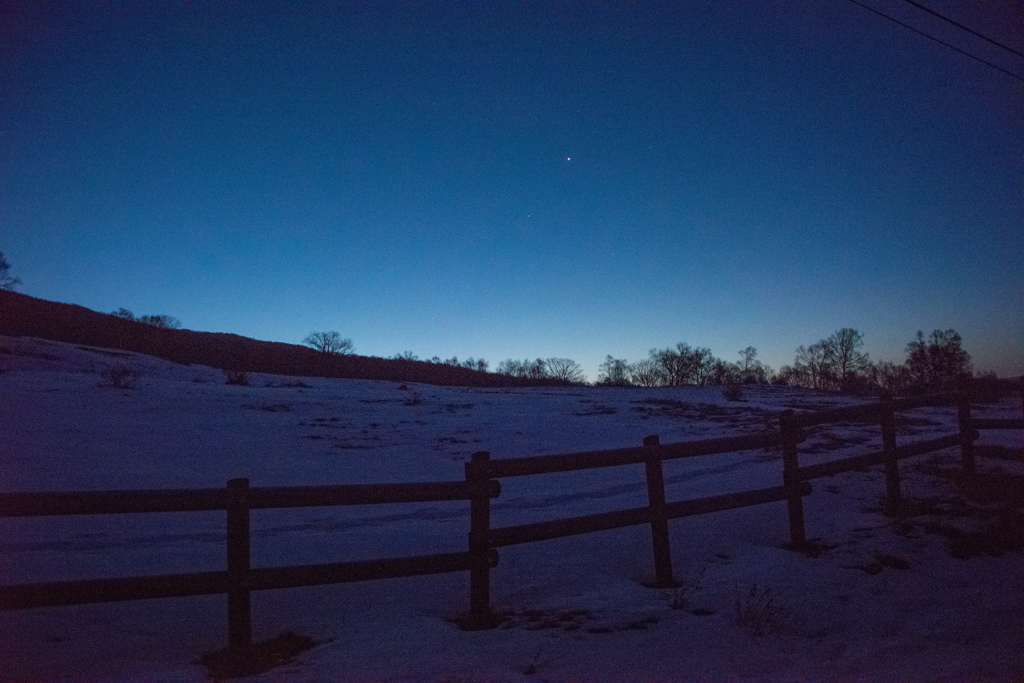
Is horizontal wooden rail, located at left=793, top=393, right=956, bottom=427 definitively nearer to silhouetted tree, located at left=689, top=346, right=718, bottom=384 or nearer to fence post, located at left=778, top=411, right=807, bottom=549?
fence post, located at left=778, top=411, right=807, bottom=549

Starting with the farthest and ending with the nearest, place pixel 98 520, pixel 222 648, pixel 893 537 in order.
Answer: pixel 98 520 < pixel 893 537 < pixel 222 648

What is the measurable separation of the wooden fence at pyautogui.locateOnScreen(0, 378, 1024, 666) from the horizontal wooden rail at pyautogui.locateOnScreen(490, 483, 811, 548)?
11mm

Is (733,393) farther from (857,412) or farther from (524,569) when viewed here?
(524,569)

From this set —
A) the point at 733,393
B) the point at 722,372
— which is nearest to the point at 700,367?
the point at 722,372

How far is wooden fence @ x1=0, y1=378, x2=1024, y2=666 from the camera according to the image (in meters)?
3.92

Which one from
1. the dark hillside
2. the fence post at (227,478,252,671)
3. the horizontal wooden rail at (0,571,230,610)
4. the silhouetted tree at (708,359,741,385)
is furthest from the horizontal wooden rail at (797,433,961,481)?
the silhouetted tree at (708,359,741,385)

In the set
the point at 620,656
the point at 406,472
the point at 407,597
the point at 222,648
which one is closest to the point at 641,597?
the point at 620,656

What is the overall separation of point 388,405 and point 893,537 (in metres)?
18.2

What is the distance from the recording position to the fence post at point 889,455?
7.98 metres

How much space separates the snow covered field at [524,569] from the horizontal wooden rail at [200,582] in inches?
20.6

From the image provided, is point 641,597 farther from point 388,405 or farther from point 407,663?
point 388,405

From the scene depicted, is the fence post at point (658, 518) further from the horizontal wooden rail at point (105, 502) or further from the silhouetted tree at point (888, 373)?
the silhouetted tree at point (888, 373)

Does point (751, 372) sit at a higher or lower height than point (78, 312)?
lower

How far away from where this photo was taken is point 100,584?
396 cm
